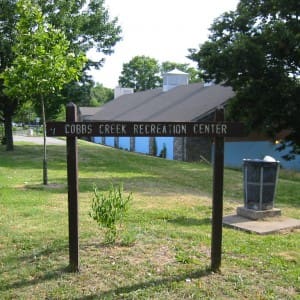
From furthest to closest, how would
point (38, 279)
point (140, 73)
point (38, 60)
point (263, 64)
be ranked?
point (140, 73) < point (263, 64) < point (38, 60) < point (38, 279)

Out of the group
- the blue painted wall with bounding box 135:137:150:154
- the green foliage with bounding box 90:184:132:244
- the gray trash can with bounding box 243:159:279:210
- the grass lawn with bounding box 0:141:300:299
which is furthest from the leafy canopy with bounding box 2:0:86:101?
the blue painted wall with bounding box 135:137:150:154

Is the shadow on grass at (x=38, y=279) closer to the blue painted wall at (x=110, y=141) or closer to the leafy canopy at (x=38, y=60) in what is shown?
the leafy canopy at (x=38, y=60)

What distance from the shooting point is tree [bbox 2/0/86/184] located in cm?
1190

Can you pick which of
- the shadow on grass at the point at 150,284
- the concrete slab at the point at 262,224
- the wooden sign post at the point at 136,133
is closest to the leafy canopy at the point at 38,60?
the concrete slab at the point at 262,224

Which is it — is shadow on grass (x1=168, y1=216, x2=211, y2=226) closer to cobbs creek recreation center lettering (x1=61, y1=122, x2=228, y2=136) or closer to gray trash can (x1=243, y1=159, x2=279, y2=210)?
gray trash can (x1=243, y1=159, x2=279, y2=210)

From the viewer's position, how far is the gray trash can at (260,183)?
8.38 metres

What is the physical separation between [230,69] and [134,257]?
16.7 meters

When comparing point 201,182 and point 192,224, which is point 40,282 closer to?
point 192,224

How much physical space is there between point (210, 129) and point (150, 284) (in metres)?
1.80

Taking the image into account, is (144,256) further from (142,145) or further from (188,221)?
(142,145)

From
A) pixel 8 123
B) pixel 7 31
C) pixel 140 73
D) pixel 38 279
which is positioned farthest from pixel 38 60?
pixel 140 73

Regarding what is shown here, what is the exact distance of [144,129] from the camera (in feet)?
17.2

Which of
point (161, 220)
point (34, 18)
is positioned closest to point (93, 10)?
point (34, 18)

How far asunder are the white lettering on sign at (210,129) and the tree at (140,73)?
8233 centimetres
